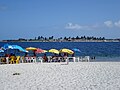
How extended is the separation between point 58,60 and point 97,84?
14.8 metres

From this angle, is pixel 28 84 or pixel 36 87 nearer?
pixel 36 87

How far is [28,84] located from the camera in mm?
14312

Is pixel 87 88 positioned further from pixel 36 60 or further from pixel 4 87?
pixel 36 60

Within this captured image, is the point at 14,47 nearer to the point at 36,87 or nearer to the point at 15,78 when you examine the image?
the point at 15,78

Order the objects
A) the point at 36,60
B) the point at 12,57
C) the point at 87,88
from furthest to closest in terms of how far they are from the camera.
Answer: the point at 36,60
the point at 12,57
the point at 87,88

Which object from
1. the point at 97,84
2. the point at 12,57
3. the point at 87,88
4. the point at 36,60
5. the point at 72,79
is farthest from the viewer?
the point at 36,60

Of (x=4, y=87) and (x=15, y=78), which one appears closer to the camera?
(x=4, y=87)

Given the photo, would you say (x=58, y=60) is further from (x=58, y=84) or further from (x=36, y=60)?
(x=58, y=84)

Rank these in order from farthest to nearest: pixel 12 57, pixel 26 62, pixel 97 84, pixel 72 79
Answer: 1. pixel 26 62
2. pixel 12 57
3. pixel 72 79
4. pixel 97 84

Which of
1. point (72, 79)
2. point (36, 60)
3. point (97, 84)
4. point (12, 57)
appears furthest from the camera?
point (36, 60)

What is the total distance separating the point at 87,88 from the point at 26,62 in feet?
50.3

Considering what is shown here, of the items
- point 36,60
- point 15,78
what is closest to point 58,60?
point 36,60

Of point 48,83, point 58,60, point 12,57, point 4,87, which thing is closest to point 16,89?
point 4,87

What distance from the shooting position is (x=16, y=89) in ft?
42.8
